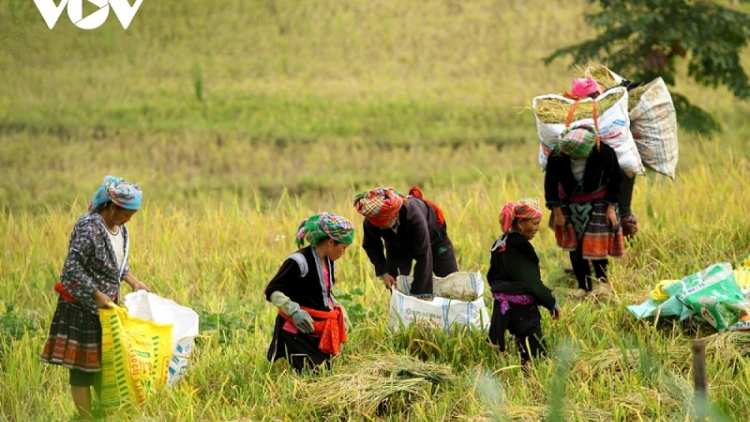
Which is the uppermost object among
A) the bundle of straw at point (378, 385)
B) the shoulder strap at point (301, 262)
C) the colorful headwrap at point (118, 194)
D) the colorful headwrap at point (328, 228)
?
the colorful headwrap at point (118, 194)

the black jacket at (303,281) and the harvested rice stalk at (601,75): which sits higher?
the harvested rice stalk at (601,75)

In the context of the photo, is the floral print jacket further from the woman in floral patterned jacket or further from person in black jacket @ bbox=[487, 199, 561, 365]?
person in black jacket @ bbox=[487, 199, 561, 365]

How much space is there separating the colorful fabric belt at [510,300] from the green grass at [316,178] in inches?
10.9

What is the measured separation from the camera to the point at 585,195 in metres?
5.71

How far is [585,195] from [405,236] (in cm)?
117

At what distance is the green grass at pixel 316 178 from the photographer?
461cm

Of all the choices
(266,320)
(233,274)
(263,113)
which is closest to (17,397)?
(266,320)

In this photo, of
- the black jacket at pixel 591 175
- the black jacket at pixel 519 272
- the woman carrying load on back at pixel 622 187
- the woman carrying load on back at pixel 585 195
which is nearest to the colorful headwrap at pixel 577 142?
the woman carrying load on back at pixel 585 195

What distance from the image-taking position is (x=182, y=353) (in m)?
4.90

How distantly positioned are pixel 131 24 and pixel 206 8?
118cm

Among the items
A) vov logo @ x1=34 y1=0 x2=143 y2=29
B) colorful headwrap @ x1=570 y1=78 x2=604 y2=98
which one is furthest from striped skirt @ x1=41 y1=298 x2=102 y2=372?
vov logo @ x1=34 y1=0 x2=143 y2=29

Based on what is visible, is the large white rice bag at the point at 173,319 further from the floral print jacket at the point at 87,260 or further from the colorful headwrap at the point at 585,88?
the colorful headwrap at the point at 585,88

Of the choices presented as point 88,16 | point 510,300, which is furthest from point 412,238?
point 88,16

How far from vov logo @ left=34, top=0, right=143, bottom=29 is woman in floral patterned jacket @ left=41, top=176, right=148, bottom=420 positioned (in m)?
10.7
